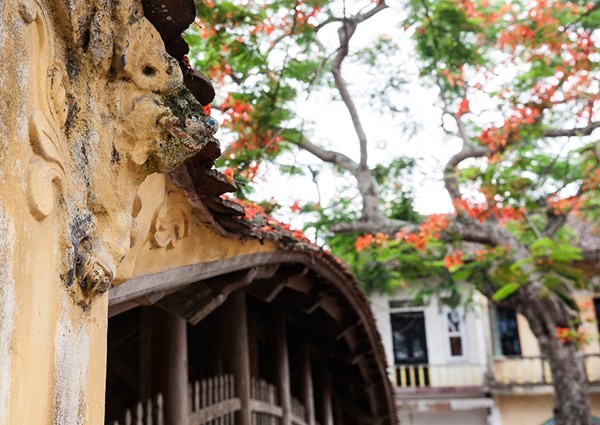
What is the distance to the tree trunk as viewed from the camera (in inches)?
424

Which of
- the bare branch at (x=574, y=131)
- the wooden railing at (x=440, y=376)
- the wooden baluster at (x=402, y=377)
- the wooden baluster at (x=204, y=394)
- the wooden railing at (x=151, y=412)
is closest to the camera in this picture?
the wooden railing at (x=151, y=412)

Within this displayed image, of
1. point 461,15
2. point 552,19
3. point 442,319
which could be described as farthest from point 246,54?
point 442,319

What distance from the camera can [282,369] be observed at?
689 centimetres

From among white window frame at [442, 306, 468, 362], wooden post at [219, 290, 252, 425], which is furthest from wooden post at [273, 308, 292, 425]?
white window frame at [442, 306, 468, 362]

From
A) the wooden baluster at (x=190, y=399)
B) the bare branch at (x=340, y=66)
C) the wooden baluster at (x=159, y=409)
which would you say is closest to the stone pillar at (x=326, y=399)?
the wooden baluster at (x=190, y=399)

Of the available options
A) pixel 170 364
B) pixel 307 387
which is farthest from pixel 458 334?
pixel 170 364

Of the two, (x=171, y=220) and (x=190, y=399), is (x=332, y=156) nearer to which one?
(x=190, y=399)

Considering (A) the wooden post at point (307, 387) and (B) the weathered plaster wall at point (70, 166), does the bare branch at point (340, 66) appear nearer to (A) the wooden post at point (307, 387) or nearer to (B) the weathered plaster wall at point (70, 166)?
(A) the wooden post at point (307, 387)

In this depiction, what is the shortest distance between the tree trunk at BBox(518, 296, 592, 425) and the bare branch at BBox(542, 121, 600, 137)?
2.23 m

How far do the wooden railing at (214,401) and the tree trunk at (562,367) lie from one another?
20.4 ft

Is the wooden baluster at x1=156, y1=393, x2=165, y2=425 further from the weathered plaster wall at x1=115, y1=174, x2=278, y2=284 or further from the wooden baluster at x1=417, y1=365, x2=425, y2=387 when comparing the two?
the wooden baluster at x1=417, y1=365, x2=425, y2=387

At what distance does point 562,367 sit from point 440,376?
28.0 ft

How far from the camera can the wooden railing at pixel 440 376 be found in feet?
62.5

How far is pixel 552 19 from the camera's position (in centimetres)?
993
